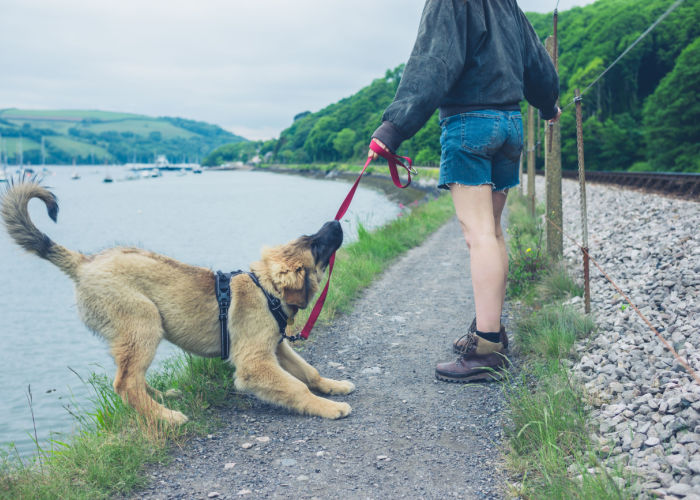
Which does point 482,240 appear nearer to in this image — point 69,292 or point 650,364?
point 650,364

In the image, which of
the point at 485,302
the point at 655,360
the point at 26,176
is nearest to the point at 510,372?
the point at 485,302

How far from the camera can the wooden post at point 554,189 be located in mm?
6332

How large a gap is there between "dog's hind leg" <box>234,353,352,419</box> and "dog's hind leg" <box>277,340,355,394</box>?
1.03ft

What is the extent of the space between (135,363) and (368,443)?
1452 mm

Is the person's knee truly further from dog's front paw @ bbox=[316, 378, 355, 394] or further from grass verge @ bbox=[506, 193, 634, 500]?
dog's front paw @ bbox=[316, 378, 355, 394]

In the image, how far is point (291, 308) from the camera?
10.8 feet

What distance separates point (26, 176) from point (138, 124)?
195567mm

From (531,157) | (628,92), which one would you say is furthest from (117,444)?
(628,92)

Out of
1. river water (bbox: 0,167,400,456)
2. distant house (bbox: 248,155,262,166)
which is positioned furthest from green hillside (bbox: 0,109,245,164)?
river water (bbox: 0,167,400,456)

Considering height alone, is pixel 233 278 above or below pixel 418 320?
above

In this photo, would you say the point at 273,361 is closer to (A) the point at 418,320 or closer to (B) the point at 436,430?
(B) the point at 436,430

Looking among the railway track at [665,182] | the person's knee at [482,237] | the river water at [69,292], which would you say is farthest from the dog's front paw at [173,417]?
the railway track at [665,182]

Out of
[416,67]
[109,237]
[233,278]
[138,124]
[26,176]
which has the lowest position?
[109,237]

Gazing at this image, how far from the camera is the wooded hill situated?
28.8 metres
